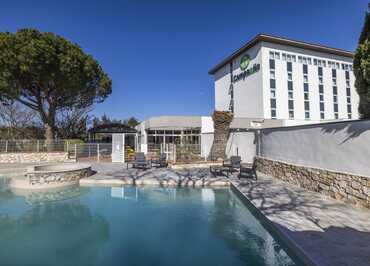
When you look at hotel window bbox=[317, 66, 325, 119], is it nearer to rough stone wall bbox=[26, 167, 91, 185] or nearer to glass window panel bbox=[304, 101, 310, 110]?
glass window panel bbox=[304, 101, 310, 110]

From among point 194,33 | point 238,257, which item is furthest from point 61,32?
point 238,257

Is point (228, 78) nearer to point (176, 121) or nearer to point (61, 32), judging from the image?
point (176, 121)

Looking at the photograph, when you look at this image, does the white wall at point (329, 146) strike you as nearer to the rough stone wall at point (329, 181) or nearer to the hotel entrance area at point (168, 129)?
the rough stone wall at point (329, 181)

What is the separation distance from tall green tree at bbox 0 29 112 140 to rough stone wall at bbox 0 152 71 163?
88.4 inches

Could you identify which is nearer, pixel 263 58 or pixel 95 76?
pixel 95 76

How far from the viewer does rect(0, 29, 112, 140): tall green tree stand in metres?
15.8

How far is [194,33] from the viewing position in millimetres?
18875

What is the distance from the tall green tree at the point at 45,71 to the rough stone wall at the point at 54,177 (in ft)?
33.3

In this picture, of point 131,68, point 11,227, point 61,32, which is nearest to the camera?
point 11,227

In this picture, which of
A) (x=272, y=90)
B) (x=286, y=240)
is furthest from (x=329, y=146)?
(x=272, y=90)

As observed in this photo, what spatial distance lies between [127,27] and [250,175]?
520 inches

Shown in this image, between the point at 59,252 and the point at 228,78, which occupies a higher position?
the point at 228,78

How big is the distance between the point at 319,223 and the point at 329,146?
10.3 ft

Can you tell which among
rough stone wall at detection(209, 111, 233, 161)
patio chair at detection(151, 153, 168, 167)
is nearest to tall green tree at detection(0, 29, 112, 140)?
patio chair at detection(151, 153, 168, 167)
